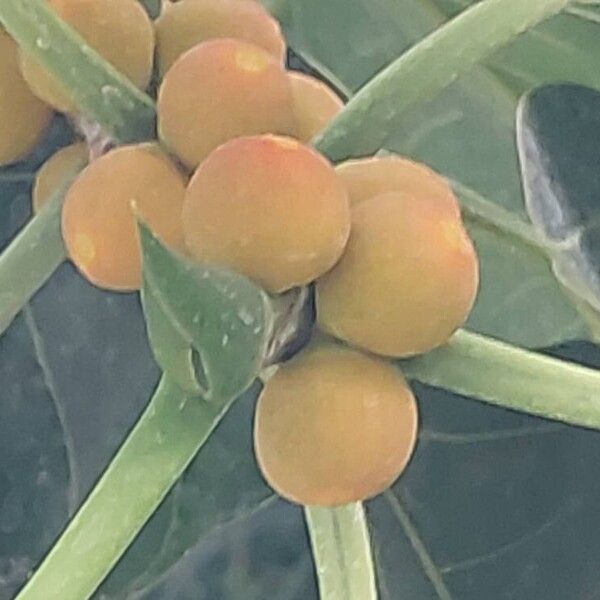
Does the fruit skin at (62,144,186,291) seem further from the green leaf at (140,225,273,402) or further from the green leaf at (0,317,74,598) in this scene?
the green leaf at (0,317,74,598)

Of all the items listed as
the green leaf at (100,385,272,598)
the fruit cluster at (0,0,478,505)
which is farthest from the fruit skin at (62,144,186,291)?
the green leaf at (100,385,272,598)

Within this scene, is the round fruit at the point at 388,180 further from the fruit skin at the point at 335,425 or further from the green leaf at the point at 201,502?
the green leaf at the point at 201,502

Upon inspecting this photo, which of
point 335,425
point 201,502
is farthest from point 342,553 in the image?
point 201,502

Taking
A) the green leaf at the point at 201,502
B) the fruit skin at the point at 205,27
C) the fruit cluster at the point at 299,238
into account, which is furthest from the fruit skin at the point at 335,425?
the green leaf at the point at 201,502

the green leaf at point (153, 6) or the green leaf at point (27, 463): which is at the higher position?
the green leaf at point (153, 6)

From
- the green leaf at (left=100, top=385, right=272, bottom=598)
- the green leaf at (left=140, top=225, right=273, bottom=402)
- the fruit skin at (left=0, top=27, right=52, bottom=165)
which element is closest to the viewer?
the green leaf at (left=140, top=225, right=273, bottom=402)

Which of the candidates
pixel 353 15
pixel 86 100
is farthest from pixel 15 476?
pixel 86 100

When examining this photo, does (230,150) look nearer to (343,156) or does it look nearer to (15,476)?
(343,156)
